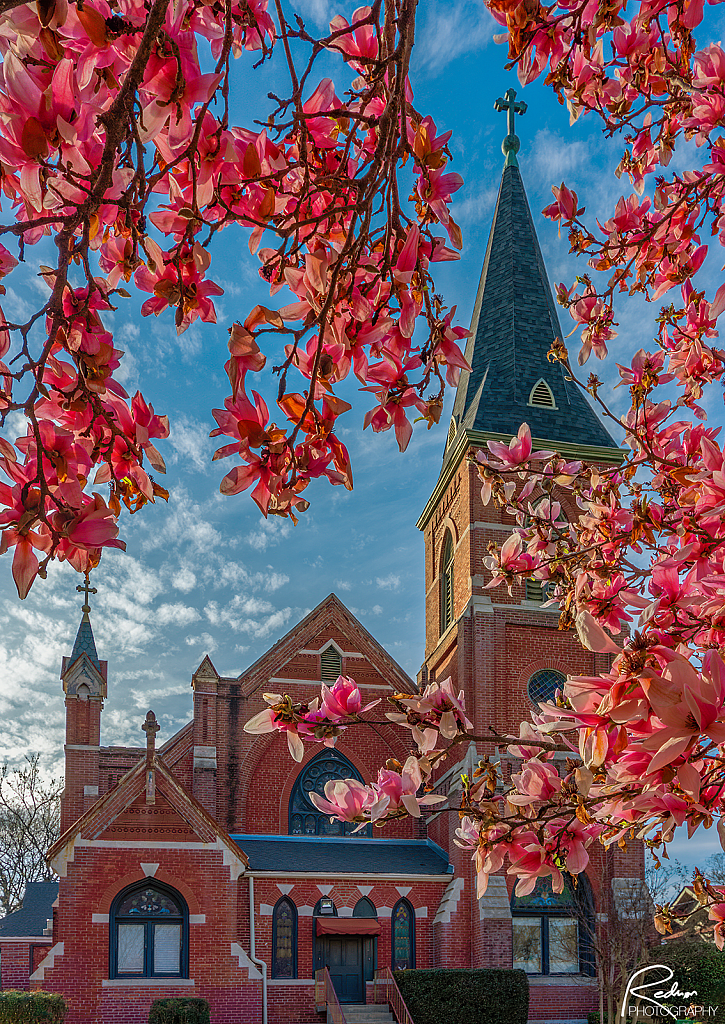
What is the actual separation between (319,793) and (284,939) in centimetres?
381

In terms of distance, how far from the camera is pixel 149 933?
61.9 feet

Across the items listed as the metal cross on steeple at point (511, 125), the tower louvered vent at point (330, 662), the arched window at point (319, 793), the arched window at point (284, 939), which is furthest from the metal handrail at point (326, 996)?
the metal cross on steeple at point (511, 125)

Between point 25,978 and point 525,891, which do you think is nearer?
point 525,891

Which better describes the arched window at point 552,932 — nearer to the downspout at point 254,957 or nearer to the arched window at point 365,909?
the arched window at point 365,909

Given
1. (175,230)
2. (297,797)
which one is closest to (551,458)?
(175,230)

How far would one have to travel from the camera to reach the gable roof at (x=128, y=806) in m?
18.7

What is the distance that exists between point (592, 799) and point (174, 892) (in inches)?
719

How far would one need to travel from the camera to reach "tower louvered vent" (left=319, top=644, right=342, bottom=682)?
24.7 m

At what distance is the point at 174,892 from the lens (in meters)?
19.1

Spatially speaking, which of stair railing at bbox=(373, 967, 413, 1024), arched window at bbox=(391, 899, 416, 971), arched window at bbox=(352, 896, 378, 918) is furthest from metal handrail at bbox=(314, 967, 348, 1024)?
arched window at bbox=(391, 899, 416, 971)

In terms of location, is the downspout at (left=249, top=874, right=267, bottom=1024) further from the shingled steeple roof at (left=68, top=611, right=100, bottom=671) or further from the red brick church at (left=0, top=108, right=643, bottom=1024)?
the shingled steeple roof at (left=68, top=611, right=100, bottom=671)

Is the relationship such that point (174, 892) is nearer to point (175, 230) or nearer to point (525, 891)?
point (525, 891)

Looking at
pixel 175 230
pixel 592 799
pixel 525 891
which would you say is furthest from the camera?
pixel 525 891

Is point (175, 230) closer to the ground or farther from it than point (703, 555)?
farther from it
